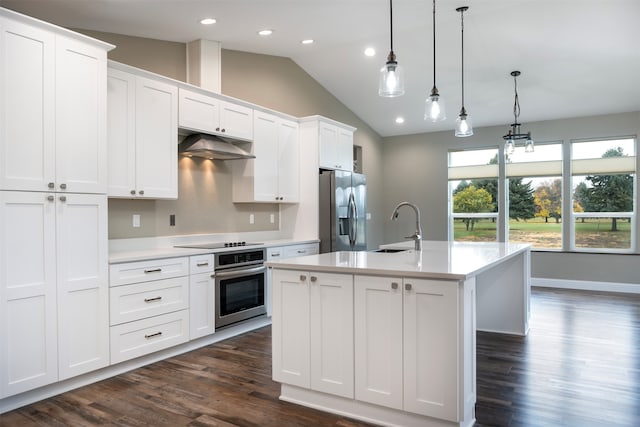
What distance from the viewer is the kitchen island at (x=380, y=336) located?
7.53ft

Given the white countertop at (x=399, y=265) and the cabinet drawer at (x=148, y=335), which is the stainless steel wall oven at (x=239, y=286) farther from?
the white countertop at (x=399, y=265)

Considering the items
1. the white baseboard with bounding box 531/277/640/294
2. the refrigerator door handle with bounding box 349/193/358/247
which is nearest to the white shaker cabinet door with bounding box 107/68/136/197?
the refrigerator door handle with bounding box 349/193/358/247

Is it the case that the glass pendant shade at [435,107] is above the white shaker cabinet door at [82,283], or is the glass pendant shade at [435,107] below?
above

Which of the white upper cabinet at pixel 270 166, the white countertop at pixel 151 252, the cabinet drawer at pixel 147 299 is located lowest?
the cabinet drawer at pixel 147 299

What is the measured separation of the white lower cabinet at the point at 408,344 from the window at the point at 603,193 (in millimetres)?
5453

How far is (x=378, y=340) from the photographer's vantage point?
2.49m

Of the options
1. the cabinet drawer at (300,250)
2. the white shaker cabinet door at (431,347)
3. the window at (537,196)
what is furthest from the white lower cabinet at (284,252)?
the window at (537,196)

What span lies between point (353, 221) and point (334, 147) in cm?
99

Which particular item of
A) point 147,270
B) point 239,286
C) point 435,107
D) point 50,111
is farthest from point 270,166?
point 50,111

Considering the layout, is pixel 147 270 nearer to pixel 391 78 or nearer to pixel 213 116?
pixel 213 116

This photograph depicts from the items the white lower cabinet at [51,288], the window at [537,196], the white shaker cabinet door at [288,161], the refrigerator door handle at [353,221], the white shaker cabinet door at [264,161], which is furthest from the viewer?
the window at [537,196]

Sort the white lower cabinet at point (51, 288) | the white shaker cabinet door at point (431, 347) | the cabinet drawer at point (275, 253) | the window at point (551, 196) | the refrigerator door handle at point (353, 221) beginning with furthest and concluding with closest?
the window at point (551, 196), the refrigerator door handle at point (353, 221), the cabinet drawer at point (275, 253), the white lower cabinet at point (51, 288), the white shaker cabinet door at point (431, 347)

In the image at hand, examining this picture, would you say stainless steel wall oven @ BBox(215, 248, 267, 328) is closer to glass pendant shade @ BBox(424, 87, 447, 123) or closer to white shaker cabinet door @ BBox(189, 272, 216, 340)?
white shaker cabinet door @ BBox(189, 272, 216, 340)

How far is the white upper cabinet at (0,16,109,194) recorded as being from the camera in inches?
105
